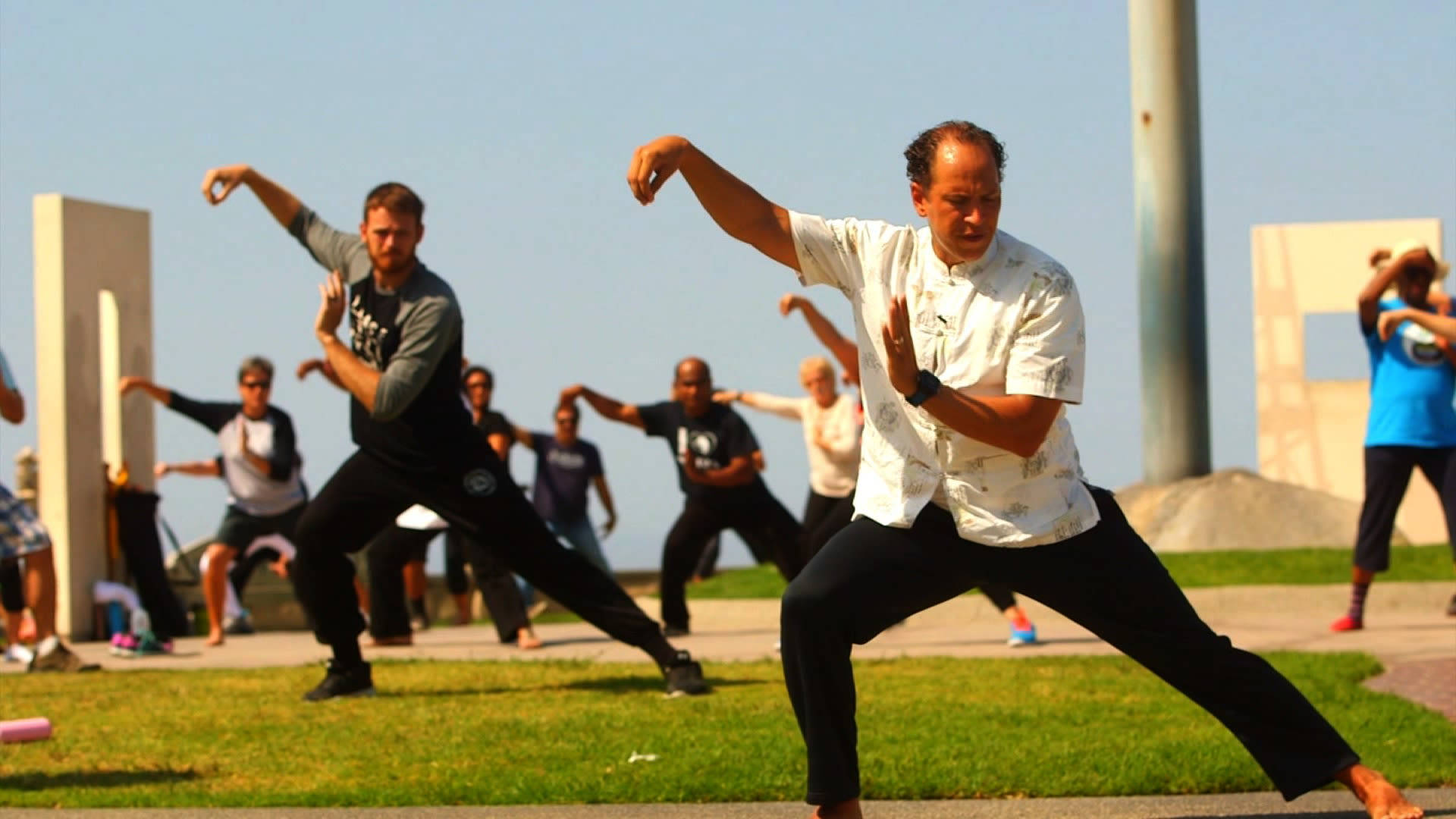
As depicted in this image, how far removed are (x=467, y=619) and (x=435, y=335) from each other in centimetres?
854

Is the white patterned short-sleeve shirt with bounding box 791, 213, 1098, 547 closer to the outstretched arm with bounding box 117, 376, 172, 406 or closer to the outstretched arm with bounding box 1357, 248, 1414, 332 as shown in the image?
the outstretched arm with bounding box 1357, 248, 1414, 332

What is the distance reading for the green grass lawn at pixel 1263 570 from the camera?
15625 millimetres

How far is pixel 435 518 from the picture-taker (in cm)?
1299

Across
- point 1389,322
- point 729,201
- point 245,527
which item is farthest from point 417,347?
point 245,527

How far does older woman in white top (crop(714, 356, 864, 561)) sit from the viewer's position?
12789 millimetres

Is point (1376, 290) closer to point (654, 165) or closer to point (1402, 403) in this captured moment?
point (1402, 403)

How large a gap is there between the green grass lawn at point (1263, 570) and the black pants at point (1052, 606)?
991 centimetres

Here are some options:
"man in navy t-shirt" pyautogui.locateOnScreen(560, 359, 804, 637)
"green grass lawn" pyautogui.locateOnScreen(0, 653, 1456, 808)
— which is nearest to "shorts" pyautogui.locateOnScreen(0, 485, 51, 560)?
"green grass lawn" pyautogui.locateOnScreen(0, 653, 1456, 808)

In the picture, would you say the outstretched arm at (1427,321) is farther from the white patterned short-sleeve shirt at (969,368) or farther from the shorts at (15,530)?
the shorts at (15,530)

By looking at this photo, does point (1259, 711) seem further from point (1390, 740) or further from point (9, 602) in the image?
point (9, 602)

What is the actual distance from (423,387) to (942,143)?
3891 millimetres

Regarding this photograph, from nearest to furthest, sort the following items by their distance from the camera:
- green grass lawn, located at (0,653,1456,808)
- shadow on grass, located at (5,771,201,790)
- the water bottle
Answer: green grass lawn, located at (0,653,1456,808), shadow on grass, located at (5,771,201,790), the water bottle

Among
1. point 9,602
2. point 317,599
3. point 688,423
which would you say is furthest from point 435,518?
point 317,599

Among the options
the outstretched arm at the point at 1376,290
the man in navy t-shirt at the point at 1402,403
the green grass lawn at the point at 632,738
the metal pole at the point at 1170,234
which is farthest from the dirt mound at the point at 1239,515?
the green grass lawn at the point at 632,738
